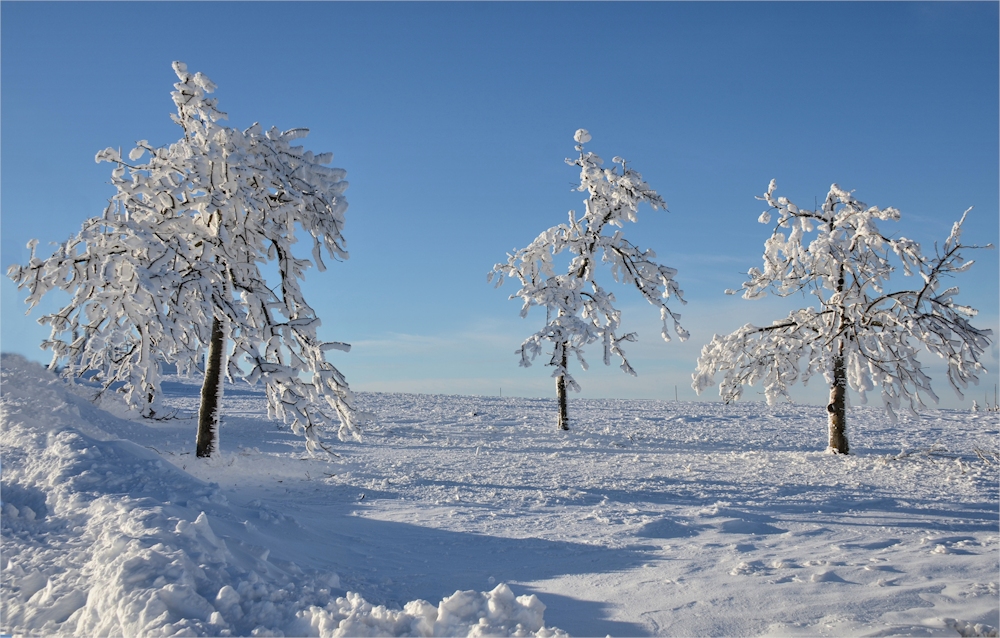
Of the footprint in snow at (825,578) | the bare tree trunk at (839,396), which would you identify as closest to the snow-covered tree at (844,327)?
the bare tree trunk at (839,396)

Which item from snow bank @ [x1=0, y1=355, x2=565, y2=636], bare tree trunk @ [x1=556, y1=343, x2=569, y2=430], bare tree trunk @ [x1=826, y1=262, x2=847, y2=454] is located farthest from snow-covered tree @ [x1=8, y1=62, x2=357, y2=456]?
bare tree trunk @ [x1=826, y1=262, x2=847, y2=454]

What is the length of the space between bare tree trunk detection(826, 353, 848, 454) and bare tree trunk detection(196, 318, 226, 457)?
519 inches

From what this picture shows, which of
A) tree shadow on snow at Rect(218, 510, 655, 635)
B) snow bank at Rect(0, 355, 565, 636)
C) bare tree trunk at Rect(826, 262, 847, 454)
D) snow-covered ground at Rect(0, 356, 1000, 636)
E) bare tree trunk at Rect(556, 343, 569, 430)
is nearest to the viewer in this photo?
snow bank at Rect(0, 355, 565, 636)

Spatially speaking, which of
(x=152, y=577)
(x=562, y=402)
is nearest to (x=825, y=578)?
(x=152, y=577)

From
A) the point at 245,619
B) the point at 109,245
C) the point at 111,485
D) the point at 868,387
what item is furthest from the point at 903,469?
the point at 109,245

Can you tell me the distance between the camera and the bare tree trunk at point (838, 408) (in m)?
14.3

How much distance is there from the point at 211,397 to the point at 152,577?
8.14 meters

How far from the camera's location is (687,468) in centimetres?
1199

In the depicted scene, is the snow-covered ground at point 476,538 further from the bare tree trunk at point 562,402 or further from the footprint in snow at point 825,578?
the bare tree trunk at point 562,402

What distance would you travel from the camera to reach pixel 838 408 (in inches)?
568

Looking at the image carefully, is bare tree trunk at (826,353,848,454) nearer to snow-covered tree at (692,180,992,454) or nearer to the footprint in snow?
snow-covered tree at (692,180,992,454)

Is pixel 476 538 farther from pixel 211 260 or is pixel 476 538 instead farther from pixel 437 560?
pixel 211 260

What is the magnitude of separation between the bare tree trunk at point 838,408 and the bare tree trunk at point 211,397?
13.2 metres

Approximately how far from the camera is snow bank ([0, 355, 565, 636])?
13.6 feet
